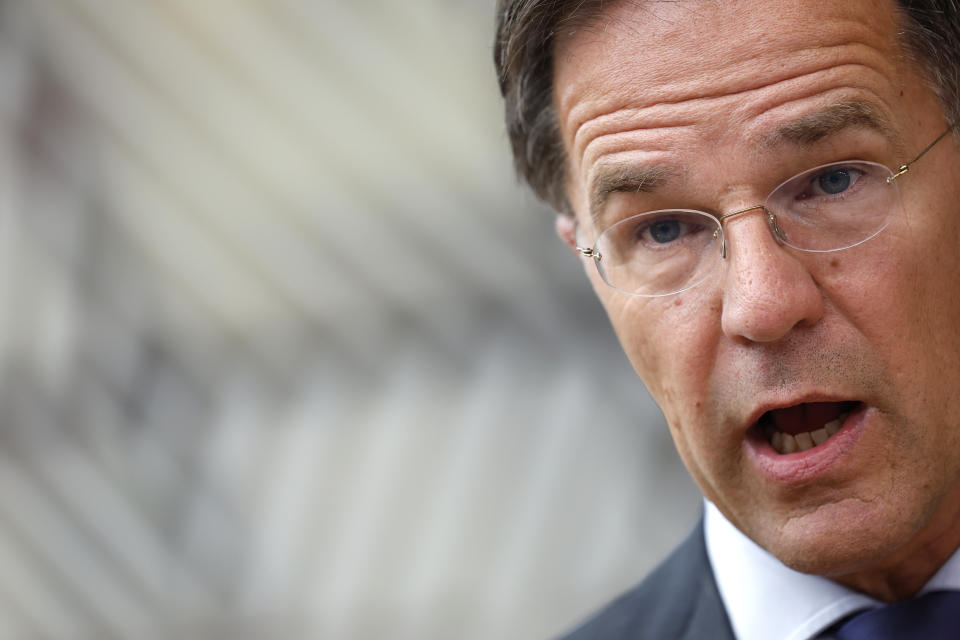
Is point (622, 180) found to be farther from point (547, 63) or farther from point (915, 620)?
point (915, 620)

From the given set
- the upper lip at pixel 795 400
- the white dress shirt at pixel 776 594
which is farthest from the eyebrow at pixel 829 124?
the white dress shirt at pixel 776 594

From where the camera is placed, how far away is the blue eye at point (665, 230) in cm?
179

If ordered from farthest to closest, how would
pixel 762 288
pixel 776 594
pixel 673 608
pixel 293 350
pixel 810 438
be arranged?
pixel 293 350 → pixel 673 608 → pixel 776 594 → pixel 810 438 → pixel 762 288

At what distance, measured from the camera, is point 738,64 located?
1.62 metres

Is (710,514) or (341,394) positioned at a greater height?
(710,514)

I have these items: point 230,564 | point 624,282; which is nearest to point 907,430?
point 624,282

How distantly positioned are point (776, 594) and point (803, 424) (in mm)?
337

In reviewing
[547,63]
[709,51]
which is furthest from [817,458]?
[547,63]

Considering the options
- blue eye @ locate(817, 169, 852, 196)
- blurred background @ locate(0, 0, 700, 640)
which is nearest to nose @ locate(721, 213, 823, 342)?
blue eye @ locate(817, 169, 852, 196)

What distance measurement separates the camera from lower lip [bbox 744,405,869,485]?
5.36ft

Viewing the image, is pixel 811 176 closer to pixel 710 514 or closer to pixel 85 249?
pixel 710 514

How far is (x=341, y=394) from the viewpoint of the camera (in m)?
4.88

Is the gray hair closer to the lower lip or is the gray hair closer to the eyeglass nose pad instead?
the eyeglass nose pad

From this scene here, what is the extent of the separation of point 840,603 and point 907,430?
37 centimetres
